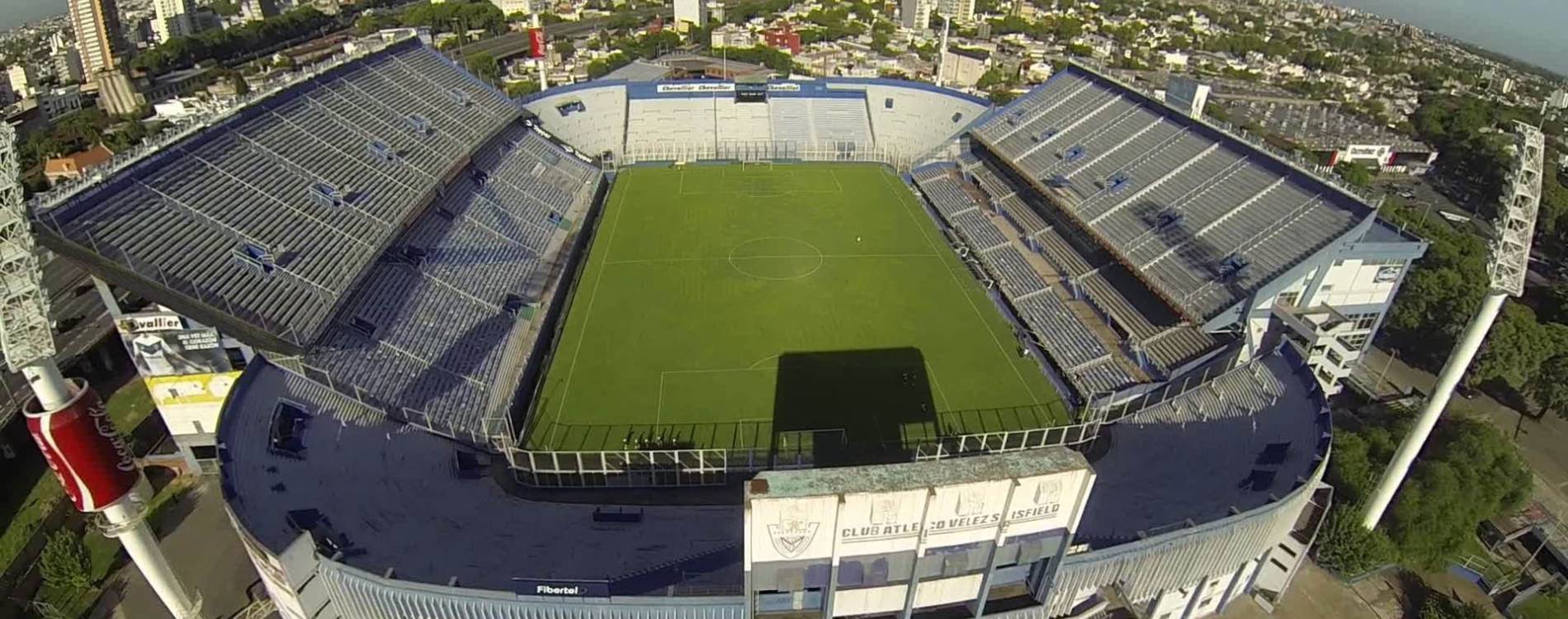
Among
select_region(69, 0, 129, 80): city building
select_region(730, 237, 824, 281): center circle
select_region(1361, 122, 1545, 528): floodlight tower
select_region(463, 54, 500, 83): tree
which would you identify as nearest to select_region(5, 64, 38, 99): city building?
select_region(69, 0, 129, 80): city building

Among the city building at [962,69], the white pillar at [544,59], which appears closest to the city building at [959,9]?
the city building at [962,69]

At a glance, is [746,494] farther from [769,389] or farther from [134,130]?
[134,130]

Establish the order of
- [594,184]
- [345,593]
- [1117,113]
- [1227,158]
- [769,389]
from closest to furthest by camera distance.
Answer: [345,593] < [769,389] < [1227,158] < [1117,113] < [594,184]

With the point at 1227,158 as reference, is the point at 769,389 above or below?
below

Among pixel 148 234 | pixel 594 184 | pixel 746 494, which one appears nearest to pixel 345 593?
pixel 746 494

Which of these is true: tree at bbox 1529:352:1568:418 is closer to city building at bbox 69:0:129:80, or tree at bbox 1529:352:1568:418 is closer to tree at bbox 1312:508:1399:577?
tree at bbox 1312:508:1399:577
